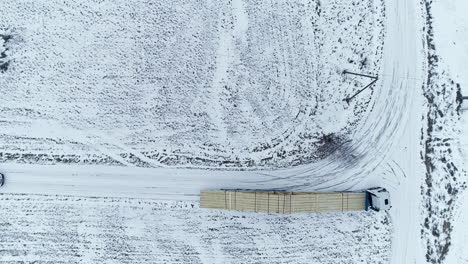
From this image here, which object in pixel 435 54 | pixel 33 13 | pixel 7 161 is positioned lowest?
pixel 7 161

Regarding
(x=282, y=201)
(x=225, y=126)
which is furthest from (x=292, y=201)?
(x=225, y=126)

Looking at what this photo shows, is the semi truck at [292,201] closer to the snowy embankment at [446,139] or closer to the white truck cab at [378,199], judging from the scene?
the white truck cab at [378,199]

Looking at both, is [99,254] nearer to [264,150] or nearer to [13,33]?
[264,150]

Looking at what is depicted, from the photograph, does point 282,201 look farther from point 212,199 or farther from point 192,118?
point 192,118

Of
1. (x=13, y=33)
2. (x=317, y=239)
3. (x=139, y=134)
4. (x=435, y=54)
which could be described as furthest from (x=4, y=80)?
(x=435, y=54)

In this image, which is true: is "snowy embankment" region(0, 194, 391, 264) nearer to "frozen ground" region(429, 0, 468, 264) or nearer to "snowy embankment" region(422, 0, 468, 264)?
"snowy embankment" region(422, 0, 468, 264)

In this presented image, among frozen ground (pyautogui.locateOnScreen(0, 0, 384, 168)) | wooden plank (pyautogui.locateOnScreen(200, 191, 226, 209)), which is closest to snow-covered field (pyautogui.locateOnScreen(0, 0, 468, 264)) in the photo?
frozen ground (pyautogui.locateOnScreen(0, 0, 384, 168))
